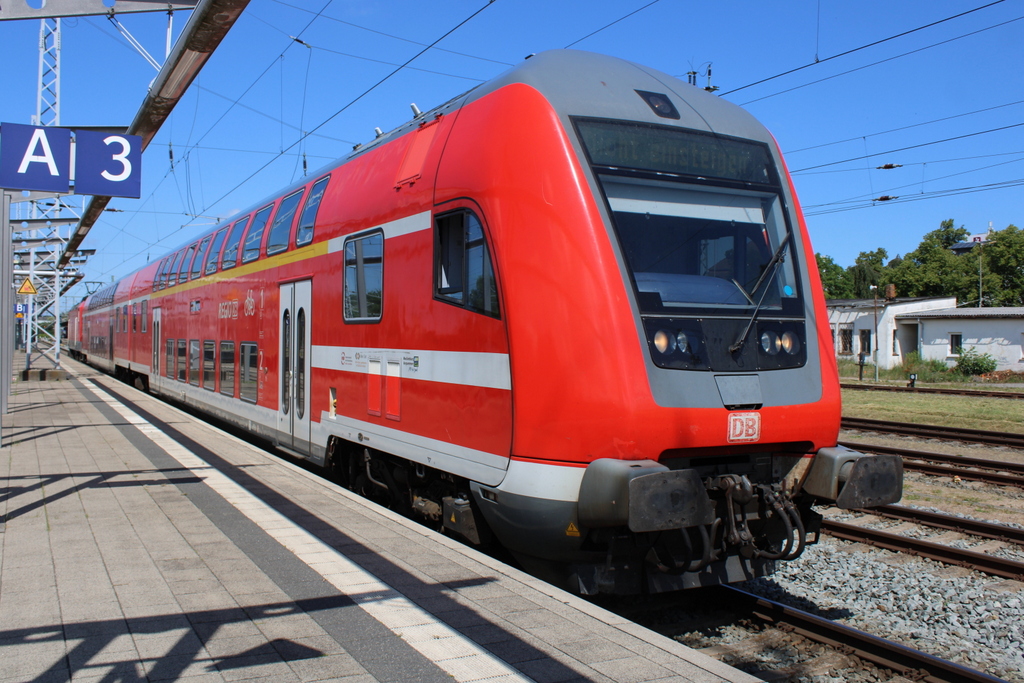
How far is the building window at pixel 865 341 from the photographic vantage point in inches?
1599

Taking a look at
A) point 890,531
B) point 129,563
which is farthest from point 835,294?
point 129,563

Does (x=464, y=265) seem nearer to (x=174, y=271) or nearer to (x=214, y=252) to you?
(x=214, y=252)

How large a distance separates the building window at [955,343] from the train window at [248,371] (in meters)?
34.3

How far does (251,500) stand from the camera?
7188 mm

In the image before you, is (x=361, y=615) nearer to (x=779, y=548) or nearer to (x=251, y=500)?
(x=779, y=548)

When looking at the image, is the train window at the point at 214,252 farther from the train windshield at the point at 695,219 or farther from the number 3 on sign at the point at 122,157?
the train windshield at the point at 695,219

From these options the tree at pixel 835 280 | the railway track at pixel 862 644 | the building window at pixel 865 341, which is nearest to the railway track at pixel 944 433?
the railway track at pixel 862 644

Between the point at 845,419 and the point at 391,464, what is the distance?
12278 mm

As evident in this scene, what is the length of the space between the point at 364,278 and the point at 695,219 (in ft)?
10.3

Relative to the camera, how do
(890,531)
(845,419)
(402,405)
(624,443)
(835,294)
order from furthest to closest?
(835,294) < (845,419) < (890,531) < (402,405) < (624,443)

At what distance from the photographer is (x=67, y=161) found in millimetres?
8086

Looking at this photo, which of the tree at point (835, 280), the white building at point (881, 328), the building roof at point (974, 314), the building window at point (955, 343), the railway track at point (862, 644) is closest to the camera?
the railway track at point (862, 644)

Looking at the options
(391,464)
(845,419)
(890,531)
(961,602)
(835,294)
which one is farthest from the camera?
(835,294)

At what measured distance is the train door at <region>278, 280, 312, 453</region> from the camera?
28.1 feet
